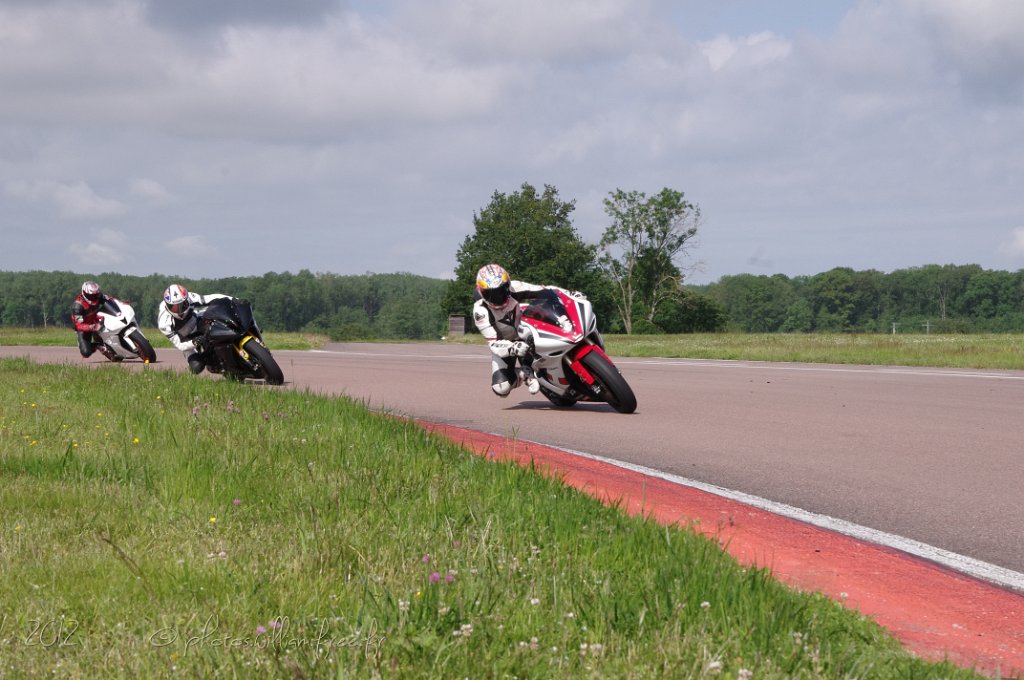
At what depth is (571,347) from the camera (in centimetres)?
1063

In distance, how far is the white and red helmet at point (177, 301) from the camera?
46.8ft

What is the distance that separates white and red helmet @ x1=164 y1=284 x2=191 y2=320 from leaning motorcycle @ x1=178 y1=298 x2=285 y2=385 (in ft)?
0.53

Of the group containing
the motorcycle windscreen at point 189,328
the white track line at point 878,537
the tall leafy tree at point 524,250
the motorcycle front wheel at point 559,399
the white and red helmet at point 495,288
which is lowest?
the white track line at point 878,537

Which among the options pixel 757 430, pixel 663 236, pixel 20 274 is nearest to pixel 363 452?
pixel 757 430

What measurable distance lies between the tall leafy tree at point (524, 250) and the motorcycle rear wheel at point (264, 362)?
69.6 meters

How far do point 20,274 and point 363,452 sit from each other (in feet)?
531

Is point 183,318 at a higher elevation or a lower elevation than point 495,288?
lower

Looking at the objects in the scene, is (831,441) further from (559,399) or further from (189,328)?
(189,328)

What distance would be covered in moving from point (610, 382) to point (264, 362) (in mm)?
5735

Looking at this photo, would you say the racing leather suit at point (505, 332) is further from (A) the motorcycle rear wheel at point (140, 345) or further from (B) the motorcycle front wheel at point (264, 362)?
(A) the motorcycle rear wheel at point (140, 345)

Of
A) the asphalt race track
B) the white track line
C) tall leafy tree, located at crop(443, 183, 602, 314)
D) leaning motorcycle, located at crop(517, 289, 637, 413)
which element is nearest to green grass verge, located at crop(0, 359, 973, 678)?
the asphalt race track

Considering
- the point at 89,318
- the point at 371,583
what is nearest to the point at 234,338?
the point at 89,318

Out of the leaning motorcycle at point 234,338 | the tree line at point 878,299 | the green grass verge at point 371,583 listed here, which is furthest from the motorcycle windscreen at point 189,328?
the tree line at point 878,299

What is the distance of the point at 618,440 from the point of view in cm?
889
